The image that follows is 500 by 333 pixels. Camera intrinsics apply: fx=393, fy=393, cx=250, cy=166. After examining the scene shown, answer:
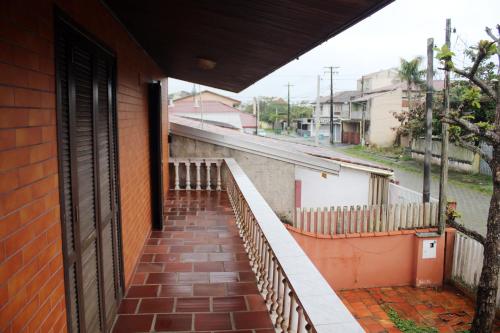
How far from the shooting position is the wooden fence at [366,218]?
31.1 feet

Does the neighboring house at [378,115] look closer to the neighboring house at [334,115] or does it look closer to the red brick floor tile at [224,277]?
the neighboring house at [334,115]

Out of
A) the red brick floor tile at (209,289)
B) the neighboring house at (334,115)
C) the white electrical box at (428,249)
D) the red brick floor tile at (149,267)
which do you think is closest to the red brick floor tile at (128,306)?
the red brick floor tile at (209,289)

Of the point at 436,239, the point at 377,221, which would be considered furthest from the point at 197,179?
the point at 436,239

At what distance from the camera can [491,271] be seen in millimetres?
7574

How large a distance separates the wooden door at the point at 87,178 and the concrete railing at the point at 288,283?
1.27m

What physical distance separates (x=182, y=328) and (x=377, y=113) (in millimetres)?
36819

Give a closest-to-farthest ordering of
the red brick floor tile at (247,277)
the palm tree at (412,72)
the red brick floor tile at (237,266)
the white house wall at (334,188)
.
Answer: the red brick floor tile at (247,277), the red brick floor tile at (237,266), the white house wall at (334,188), the palm tree at (412,72)

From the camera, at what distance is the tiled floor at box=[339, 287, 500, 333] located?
764cm

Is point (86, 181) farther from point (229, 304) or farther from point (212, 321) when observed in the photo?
point (229, 304)

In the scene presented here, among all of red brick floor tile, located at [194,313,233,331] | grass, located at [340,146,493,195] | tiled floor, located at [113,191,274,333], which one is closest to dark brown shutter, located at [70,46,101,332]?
tiled floor, located at [113,191,274,333]

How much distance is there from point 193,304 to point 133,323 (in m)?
0.57

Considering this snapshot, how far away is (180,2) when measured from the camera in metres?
2.94

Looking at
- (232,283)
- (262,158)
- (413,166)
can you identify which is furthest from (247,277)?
(413,166)

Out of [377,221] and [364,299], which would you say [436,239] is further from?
[364,299]
